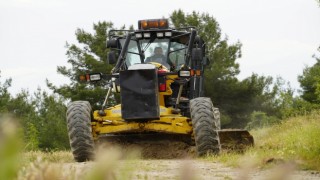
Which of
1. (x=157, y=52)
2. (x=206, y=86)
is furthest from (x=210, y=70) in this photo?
(x=157, y=52)

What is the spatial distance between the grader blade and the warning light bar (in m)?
2.17

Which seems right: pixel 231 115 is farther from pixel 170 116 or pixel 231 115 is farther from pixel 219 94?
pixel 170 116

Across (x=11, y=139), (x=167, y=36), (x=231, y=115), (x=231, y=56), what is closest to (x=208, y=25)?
(x=231, y=56)

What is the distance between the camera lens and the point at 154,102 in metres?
9.84

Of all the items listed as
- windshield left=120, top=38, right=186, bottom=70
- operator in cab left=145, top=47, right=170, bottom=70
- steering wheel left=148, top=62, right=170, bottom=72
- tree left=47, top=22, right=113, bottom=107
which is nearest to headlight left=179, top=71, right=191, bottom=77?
steering wheel left=148, top=62, right=170, bottom=72

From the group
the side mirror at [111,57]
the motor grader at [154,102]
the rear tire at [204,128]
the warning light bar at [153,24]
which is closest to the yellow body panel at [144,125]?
the motor grader at [154,102]

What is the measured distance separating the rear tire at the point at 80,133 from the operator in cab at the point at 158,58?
2.18 metres

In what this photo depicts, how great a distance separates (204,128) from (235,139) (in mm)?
1405

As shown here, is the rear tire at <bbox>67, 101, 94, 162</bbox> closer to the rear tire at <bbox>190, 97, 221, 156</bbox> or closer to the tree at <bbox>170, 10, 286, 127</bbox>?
the rear tire at <bbox>190, 97, 221, 156</bbox>

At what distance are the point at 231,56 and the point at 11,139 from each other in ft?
123

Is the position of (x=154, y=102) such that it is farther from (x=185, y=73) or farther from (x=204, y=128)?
(x=204, y=128)

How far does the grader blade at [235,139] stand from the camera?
1049 centimetres

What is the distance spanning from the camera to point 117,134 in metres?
10.7

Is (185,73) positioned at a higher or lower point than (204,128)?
higher
